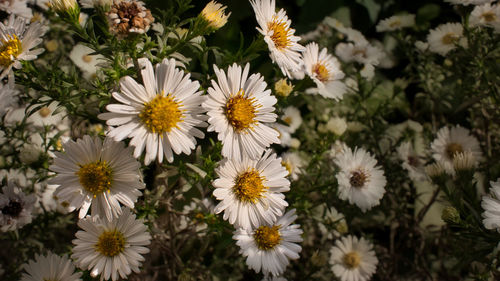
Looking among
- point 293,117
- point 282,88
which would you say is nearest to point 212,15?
point 282,88

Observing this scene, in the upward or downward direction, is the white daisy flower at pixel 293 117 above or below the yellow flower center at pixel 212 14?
above

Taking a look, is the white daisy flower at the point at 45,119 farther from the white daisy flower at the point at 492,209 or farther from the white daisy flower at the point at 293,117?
the white daisy flower at the point at 492,209

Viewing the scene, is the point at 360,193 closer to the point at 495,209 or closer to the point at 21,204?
the point at 495,209

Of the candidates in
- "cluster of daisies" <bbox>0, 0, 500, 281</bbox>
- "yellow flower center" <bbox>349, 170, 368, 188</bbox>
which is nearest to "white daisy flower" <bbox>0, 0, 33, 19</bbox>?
"cluster of daisies" <bbox>0, 0, 500, 281</bbox>

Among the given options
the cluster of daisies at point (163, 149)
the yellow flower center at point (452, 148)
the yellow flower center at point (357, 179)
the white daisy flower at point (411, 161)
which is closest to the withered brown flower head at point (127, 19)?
the cluster of daisies at point (163, 149)

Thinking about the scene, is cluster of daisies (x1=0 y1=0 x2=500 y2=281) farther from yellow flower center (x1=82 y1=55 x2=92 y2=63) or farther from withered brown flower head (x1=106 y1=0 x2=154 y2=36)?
yellow flower center (x1=82 y1=55 x2=92 y2=63)

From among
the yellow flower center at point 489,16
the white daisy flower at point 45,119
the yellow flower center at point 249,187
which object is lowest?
the yellow flower center at point 249,187

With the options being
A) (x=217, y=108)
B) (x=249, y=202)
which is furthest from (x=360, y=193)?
(x=217, y=108)
